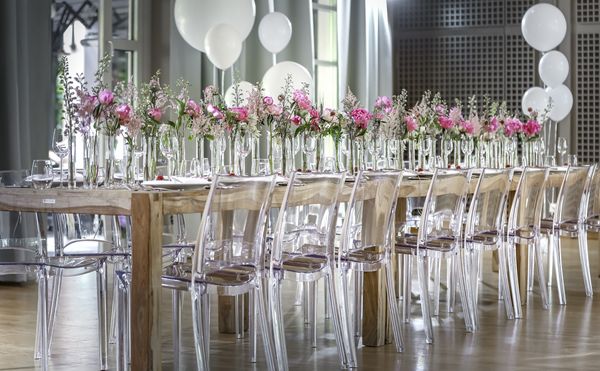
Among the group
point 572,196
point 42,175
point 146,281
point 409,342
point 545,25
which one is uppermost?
point 545,25

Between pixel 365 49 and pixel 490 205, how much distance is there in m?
5.06

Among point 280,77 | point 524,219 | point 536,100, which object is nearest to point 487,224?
point 524,219

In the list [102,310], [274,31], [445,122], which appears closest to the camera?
[102,310]

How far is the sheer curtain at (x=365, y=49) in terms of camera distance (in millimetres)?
10273

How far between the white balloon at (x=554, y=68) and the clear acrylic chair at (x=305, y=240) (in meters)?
6.14

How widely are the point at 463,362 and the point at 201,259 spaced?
4.50ft

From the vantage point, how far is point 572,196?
6641mm

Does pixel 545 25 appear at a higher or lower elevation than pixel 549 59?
higher

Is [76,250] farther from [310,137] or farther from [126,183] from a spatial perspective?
[310,137]

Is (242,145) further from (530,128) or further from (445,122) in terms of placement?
(530,128)

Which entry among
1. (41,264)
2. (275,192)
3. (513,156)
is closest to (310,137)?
(275,192)

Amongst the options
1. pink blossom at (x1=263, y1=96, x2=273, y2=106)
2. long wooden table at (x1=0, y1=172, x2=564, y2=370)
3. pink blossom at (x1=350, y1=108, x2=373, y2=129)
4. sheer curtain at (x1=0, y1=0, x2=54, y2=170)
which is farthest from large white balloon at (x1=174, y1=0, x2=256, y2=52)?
long wooden table at (x1=0, y1=172, x2=564, y2=370)

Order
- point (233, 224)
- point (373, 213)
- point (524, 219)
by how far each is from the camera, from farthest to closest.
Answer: point (524, 219) → point (373, 213) → point (233, 224)

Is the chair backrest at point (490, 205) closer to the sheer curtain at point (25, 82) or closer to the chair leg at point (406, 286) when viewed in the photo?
the chair leg at point (406, 286)
